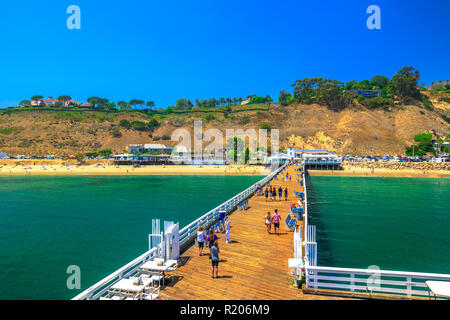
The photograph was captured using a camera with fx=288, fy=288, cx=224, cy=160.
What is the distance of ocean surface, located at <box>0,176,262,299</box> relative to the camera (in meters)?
16.3

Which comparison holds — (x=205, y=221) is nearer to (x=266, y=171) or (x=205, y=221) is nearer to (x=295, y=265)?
(x=295, y=265)

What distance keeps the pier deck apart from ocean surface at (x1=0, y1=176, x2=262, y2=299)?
7921 mm

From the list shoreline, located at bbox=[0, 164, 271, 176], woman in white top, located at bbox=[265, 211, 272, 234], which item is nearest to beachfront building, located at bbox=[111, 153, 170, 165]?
shoreline, located at bbox=[0, 164, 271, 176]

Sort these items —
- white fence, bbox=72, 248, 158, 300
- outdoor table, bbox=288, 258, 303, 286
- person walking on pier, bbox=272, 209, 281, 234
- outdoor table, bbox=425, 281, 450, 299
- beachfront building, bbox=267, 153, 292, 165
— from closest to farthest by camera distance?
outdoor table, bbox=425, 281, 450, 299, white fence, bbox=72, 248, 158, 300, outdoor table, bbox=288, 258, 303, 286, person walking on pier, bbox=272, 209, 281, 234, beachfront building, bbox=267, 153, 292, 165

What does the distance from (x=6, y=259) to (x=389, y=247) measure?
87.0 feet

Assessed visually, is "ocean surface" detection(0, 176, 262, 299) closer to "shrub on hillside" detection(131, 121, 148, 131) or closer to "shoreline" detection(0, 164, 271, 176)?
"shoreline" detection(0, 164, 271, 176)

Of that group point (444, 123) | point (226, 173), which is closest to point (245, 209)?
point (226, 173)

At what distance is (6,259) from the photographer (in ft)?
63.7

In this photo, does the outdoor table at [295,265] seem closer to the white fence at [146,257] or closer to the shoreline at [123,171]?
the white fence at [146,257]

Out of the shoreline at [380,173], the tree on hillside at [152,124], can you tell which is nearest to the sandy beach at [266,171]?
the shoreline at [380,173]

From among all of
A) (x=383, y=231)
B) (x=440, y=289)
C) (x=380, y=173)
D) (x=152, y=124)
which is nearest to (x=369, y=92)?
(x=380, y=173)

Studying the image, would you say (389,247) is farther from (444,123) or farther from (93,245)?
(444,123)

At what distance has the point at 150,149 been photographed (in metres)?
121

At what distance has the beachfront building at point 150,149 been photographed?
392 feet
